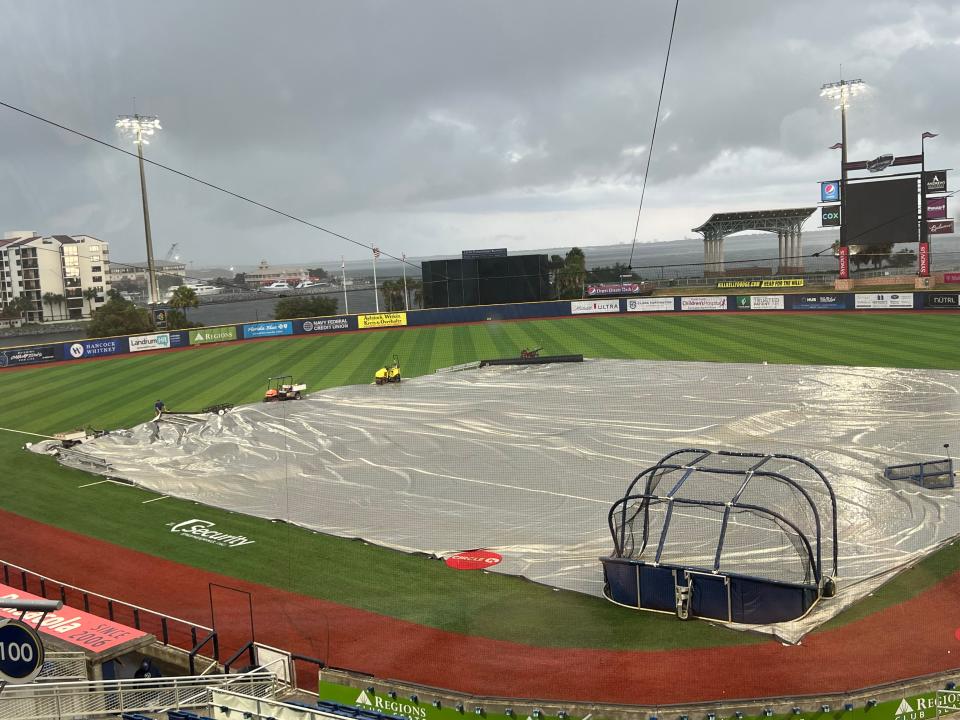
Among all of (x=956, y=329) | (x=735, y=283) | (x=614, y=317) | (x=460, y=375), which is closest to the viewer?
(x=460, y=375)

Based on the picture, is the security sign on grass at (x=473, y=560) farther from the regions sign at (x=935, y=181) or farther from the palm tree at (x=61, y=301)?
the palm tree at (x=61, y=301)

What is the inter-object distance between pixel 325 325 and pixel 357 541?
121 ft

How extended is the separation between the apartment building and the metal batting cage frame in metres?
93.7

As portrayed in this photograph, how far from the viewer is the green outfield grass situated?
12109 mm

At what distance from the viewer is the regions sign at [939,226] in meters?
48.6

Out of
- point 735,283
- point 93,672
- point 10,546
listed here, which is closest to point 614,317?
point 735,283

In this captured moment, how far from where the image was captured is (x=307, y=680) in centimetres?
1073

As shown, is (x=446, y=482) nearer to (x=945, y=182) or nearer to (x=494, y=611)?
(x=494, y=611)

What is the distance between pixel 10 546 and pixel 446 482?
8824 millimetres

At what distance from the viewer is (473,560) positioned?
1420cm

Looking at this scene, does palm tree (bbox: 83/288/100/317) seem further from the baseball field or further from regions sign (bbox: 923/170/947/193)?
regions sign (bbox: 923/170/947/193)

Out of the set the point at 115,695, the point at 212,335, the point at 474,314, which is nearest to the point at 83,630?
the point at 115,695

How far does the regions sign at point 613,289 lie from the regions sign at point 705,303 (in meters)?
6.14

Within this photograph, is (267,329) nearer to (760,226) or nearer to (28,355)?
(28,355)
